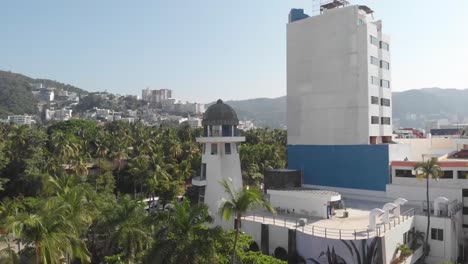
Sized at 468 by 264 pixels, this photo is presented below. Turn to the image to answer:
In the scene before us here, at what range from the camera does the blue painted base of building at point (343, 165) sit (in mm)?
46750

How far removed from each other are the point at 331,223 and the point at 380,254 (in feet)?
19.1

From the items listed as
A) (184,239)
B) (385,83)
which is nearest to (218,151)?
(184,239)

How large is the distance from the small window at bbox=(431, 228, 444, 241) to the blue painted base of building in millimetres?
8787

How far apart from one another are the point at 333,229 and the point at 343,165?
17.6 meters

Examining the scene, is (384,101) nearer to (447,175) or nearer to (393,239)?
(447,175)

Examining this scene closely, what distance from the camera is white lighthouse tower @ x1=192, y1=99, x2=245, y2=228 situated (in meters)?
42.8

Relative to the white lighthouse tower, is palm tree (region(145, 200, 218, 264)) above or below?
below

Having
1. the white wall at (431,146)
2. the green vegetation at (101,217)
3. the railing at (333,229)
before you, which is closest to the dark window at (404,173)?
the railing at (333,229)

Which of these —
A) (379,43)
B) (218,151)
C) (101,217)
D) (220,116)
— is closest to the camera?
(101,217)

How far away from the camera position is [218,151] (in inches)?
1703

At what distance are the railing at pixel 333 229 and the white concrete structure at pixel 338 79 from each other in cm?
1488

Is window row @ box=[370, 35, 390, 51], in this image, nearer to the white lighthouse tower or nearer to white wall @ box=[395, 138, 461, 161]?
white wall @ box=[395, 138, 461, 161]

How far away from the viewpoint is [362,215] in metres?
39.2

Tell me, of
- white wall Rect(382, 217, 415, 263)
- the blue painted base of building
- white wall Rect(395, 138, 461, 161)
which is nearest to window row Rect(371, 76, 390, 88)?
the blue painted base of building
